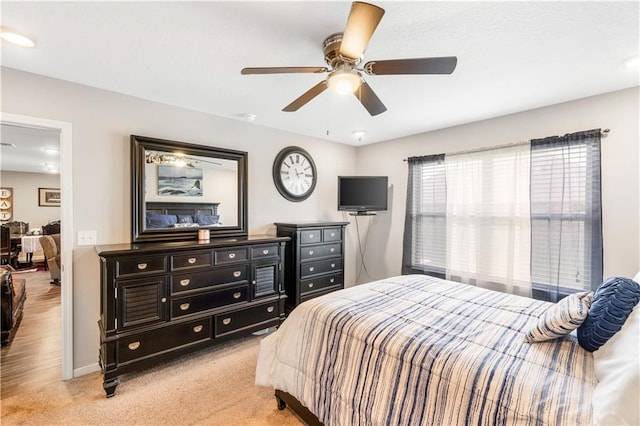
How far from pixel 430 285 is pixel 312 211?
213 centimetres

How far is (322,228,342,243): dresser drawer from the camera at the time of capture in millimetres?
3637

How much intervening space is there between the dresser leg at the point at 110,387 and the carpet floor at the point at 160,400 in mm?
34

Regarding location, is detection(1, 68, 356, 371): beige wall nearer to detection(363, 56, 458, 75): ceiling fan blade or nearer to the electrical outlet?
the electrical outlet

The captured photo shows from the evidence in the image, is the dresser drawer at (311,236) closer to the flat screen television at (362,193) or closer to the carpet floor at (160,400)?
the flat screen television at (362,193)

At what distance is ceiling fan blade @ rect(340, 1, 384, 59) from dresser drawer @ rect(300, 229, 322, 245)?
2246mm

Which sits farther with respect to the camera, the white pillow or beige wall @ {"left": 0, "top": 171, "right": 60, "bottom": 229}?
beige wall @ {"left": 0, "top": 171, "right": 60, "bottom": 229}

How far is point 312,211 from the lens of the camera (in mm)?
4133

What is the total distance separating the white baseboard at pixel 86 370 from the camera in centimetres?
235

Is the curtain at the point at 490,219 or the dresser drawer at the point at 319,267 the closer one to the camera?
the curtain at the point at 490,219

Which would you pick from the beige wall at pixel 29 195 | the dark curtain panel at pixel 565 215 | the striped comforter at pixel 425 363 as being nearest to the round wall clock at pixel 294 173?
the striped comforter at pixel 425 363

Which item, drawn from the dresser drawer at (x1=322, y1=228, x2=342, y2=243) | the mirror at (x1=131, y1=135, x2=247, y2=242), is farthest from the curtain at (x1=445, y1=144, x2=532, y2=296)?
the mirror at (x1=131, y1=135, x2=247, y2=242)

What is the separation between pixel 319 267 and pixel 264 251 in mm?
881

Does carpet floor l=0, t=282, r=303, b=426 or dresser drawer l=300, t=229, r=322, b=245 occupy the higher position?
dresser drawer l=300, t=229, r=322, b=245

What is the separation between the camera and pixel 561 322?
1.36 metres
